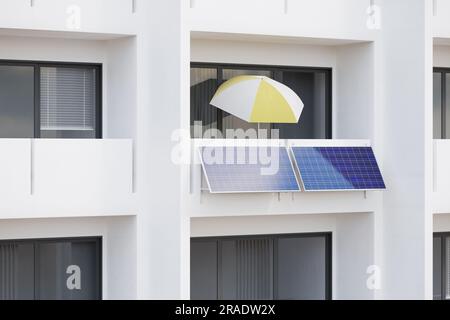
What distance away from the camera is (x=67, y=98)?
18609 mm

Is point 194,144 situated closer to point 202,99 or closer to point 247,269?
point 202,99

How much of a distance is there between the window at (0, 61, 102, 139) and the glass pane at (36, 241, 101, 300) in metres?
2.01

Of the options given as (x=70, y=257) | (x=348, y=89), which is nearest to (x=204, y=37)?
(x=348, y=89)

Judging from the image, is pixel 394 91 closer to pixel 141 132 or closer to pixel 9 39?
pixel 141 132

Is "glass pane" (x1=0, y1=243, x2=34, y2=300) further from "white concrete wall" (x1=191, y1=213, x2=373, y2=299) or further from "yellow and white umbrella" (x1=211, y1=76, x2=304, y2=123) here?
"yellow and white umbrella" (x1=211, y1=76, x2=304, y2=123)

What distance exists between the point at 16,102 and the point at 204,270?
4681 millimetres

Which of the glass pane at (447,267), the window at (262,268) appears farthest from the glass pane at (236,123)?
the glass pane at (447,267)

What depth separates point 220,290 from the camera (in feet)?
64.1

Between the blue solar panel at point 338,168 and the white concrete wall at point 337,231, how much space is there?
0.87 metres

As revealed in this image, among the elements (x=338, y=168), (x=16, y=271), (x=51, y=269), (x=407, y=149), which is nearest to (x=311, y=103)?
(x=338, y=168)

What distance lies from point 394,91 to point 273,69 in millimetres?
2418

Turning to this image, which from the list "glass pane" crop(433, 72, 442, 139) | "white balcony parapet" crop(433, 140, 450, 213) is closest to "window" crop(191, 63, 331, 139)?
"white balcony parapet" crop(433, 140, 450, 213)

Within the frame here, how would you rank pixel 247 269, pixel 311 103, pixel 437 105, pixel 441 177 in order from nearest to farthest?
pixel 441 177
pixel 247 269
pixel 311 103
pixel 437 105

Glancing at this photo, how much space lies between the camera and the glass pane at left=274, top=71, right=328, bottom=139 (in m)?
20.2
